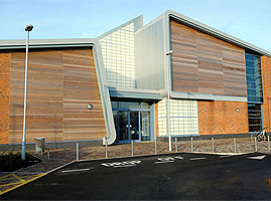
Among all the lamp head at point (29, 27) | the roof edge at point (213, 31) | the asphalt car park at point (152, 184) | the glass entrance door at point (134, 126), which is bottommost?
the asphalt car park at point (152, 184)

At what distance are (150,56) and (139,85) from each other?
11.9 ft

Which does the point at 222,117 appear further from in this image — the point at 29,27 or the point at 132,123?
the point at 29,27

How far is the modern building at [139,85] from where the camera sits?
17.1 metres

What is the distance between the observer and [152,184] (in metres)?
7.10

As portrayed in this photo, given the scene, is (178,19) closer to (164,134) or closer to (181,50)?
(181,50)

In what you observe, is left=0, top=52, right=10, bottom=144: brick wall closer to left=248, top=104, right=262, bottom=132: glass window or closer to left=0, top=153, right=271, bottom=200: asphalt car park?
left=0, top=153, right=271, bottom=200: asphalt car park

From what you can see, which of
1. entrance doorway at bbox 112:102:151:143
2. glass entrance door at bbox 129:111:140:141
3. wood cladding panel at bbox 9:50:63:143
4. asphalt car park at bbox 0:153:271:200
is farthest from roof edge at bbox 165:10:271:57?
asphalt car park at bbox 0:153:271:200

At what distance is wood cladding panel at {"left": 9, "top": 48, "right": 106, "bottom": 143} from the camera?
1678 centimetres

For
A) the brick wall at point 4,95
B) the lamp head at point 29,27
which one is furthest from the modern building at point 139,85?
the lamp head at point 29,27

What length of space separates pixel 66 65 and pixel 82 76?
58.2 inches

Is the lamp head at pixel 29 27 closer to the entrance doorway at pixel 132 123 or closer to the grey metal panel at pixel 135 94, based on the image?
the grey metal panel at pixel 135 94

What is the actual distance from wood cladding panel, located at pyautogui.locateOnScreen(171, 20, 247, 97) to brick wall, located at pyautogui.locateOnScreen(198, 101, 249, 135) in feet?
4.46

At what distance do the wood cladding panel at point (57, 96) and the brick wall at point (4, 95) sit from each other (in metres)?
0.26

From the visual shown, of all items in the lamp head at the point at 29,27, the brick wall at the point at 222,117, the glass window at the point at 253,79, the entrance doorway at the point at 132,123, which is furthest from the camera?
the glass window at the point at 253,79
